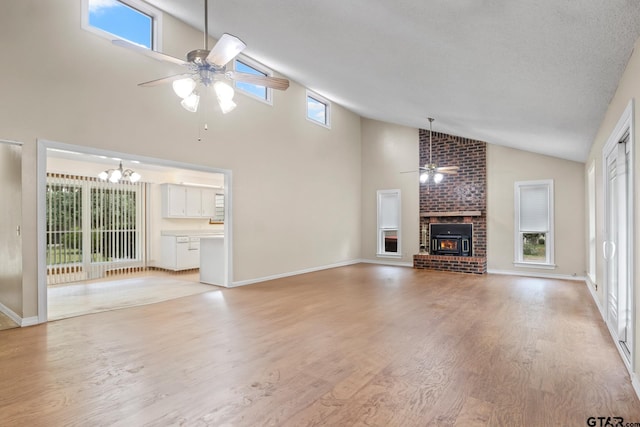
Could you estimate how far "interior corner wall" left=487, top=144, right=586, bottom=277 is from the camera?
6.93 meters

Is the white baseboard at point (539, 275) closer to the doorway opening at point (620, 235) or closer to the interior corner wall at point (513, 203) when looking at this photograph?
the interior corner wall at point (513, 203)

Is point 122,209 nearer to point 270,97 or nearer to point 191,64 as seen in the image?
point 270,97

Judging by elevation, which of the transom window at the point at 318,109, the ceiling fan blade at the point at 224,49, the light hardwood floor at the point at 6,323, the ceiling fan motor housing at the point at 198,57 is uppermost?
the transom window at the point at 318,109

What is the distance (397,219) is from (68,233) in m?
7.59

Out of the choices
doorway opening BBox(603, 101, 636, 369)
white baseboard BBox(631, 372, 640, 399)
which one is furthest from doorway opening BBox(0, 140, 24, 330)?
doorway opening BBox(603, 101, 636, 369)

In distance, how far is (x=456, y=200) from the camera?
8.29 metres

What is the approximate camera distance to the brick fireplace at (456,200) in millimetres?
7940

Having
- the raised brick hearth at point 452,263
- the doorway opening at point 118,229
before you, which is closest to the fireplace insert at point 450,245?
the raised brick hearth at point 452,263

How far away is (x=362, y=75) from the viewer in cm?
515

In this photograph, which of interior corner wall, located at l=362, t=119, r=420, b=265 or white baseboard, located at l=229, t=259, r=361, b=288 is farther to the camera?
interior corner wall, located at l=362, t=119, r=420, b=265

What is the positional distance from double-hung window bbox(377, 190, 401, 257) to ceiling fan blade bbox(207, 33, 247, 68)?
698 cm

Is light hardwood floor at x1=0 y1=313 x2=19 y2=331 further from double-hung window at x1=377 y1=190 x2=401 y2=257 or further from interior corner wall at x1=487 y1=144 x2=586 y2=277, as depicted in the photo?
→ interior corner wall at x1=487 y1=144 x2=586 y2=277

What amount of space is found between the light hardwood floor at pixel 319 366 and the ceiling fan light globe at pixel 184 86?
233cm

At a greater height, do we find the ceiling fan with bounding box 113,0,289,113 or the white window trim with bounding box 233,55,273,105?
the white window trim with bounding box 233,55,273,105
